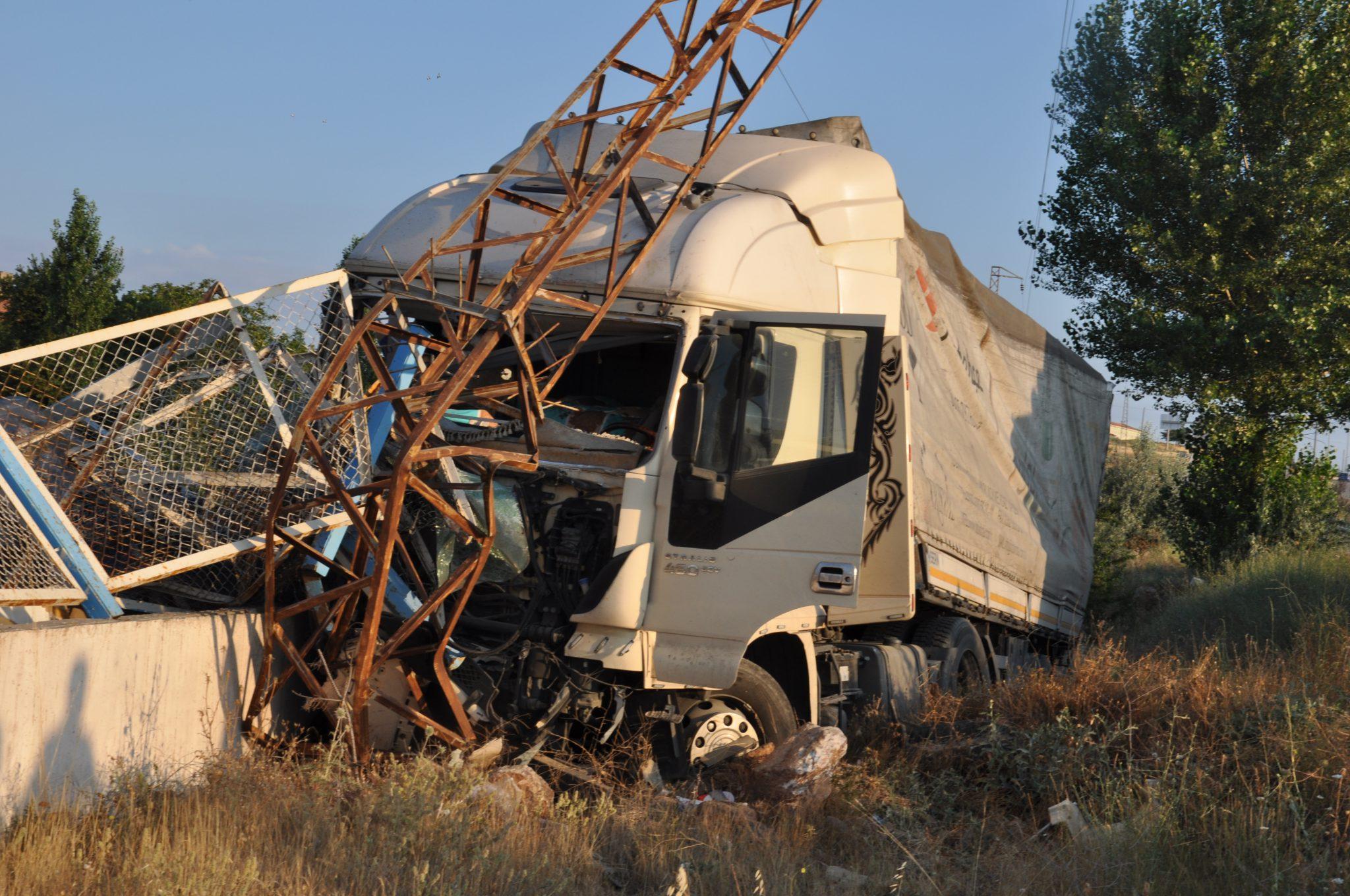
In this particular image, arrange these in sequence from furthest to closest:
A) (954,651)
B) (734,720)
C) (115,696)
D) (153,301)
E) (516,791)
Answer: (153,301)
(954,651)
(734,720)
(516,791)
(115,696)

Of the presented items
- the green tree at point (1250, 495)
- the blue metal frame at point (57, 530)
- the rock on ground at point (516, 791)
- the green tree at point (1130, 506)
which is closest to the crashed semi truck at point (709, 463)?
the rock on ground at point (516, 791)

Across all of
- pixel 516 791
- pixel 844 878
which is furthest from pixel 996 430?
pixel 516 791

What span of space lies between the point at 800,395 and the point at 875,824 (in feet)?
6.78

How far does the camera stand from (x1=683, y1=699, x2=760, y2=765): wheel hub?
18.6 feet


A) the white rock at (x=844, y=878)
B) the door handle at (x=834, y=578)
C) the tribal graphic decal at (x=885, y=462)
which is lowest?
the white rock at (x=844, y=878)

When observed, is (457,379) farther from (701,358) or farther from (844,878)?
(844,878)

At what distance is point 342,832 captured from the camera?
4035 millimetres

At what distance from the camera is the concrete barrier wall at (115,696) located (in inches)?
151

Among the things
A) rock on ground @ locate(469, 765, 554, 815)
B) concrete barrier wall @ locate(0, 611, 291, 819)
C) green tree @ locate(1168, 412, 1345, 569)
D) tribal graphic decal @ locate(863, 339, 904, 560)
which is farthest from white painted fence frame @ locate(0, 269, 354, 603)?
green tree @ locate(1168, 412, 1345, 569)

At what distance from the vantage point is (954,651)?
8.02 meters

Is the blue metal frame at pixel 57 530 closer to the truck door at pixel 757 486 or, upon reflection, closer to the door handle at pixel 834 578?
the truck door at pixel 757 486

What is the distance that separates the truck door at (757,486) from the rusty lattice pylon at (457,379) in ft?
2.28

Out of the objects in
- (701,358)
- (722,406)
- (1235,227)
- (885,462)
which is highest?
(1235,227)

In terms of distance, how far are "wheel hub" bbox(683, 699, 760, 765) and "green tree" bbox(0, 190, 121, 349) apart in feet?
51.8
